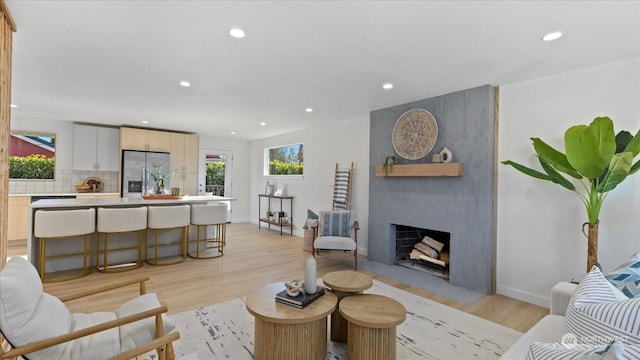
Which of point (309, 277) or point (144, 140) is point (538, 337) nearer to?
point (309, 277)

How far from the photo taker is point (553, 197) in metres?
3.05

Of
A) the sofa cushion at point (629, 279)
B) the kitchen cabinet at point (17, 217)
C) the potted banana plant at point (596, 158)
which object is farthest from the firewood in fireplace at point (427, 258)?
the kitchen cabinet at point (17, 217)

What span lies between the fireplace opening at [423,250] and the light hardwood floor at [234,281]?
2.28 feet

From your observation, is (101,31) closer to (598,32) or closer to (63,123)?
(598,32)

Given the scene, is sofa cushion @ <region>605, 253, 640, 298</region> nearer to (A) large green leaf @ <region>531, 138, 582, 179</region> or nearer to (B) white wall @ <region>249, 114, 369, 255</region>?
(A) large green leaf @ <region>531, 138, 582, 179</region>

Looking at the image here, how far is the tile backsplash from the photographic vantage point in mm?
5664

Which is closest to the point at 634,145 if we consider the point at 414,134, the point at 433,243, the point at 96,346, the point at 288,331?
the point at 414,134

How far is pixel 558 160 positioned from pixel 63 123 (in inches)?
324

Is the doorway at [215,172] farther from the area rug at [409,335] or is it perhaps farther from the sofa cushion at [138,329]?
the sofa cushion at [138,329]

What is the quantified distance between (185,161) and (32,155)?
8.99ft

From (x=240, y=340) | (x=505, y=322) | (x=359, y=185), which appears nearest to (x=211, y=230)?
(x=359, y=185)

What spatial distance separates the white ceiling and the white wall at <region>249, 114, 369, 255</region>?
3.93 ft

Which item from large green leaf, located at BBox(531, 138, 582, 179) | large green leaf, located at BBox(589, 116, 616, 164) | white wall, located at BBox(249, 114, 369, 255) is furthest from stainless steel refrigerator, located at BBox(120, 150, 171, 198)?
large green leaf, located at BBox(589, 116, 616, 164)

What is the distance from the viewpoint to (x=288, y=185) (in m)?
7.10
